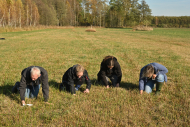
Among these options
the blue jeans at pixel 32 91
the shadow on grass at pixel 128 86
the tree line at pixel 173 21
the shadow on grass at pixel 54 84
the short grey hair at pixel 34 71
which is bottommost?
the shadow on grass at pixel 128 86

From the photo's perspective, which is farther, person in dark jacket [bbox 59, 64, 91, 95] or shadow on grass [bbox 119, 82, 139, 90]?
shadow on grass [bbox 119, 82, 139, 90]

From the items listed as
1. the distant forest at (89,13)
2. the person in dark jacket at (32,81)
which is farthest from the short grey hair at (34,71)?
the distant forest at (89,13)

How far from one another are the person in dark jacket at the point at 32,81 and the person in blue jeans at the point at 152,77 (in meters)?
2.89

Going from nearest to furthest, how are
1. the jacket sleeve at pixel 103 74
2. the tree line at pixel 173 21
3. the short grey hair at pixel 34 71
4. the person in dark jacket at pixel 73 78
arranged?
the short grey hair at pixel 34 71 < the person in dark jacket at pixel 73 78 < the jacket sleeve at pixel 103 74 < the tree line at pixel 173 21

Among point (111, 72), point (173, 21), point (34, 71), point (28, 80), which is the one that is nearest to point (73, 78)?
point (28, 80)

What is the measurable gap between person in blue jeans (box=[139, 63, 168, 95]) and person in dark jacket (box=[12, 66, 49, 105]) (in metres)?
2.89

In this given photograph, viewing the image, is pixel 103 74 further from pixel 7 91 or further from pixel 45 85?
pixel 7 91

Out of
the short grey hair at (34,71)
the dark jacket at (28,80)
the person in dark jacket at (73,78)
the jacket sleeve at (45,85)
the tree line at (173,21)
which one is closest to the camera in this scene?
the short grey hair at (34,71)

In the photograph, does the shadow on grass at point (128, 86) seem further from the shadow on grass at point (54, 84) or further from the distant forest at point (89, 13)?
the distant forest at point (89, 13)

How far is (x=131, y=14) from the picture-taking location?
7731 centimetres

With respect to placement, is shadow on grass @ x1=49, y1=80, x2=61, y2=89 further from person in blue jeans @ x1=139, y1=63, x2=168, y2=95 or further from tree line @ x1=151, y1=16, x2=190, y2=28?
tree line @ x1=151, y1=16, x2=190, y2=28

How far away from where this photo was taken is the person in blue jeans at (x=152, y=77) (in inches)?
180

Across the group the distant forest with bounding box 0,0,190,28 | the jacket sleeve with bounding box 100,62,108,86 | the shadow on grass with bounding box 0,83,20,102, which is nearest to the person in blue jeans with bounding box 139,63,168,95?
the jacket sleeve with bounding box 100,62,108,86

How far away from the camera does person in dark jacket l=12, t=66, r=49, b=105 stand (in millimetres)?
3744
